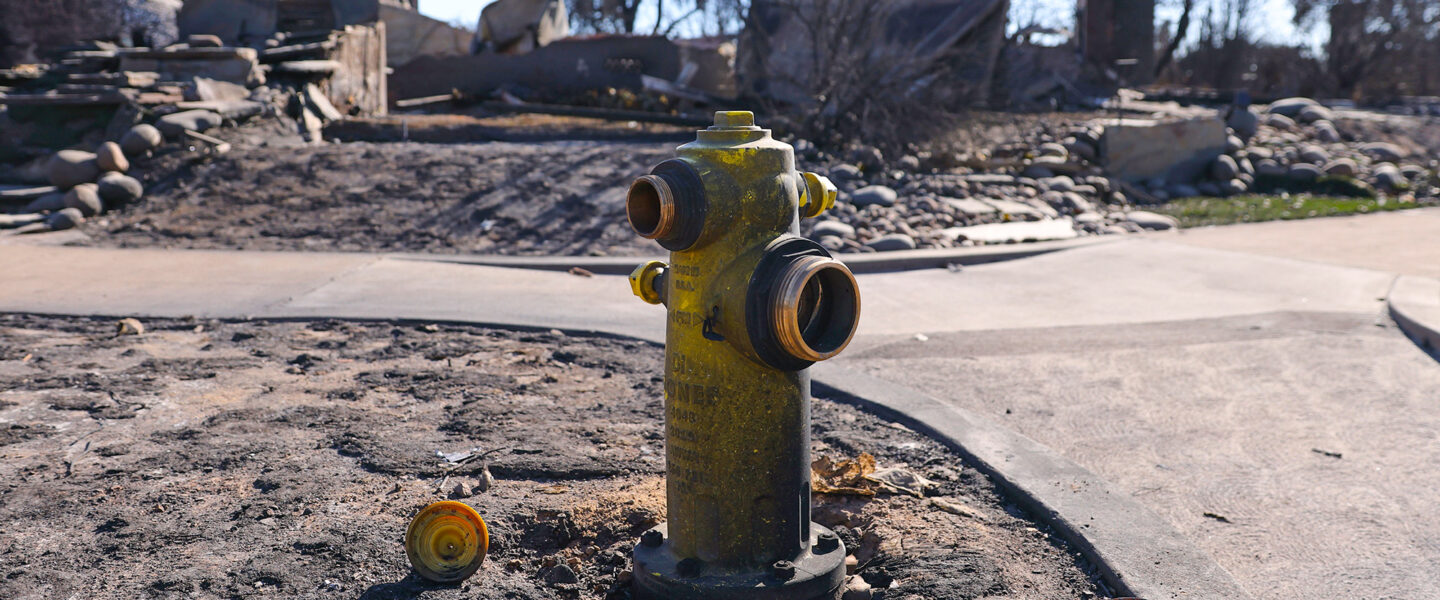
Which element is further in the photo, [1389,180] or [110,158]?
[1389,180]

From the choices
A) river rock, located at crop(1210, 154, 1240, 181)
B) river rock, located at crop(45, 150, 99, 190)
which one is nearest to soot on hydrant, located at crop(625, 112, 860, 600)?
river rock, located at crop(45, 150, 99, 190)

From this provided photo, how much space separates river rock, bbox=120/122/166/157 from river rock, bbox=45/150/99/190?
1.17 feet

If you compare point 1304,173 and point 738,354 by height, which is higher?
point 1304,173

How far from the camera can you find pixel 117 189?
8969 millimetres

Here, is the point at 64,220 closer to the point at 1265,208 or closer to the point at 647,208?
the point at 647,208

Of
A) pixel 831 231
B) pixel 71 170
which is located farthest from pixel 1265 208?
pixel 71 170

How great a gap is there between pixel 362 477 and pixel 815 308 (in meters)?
1.72

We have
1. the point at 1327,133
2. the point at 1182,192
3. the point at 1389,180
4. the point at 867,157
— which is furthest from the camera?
the point at 1327,133

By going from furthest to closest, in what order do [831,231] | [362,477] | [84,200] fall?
[84,200]
[831,231]
[362,477]

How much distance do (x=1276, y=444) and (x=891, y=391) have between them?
140cm

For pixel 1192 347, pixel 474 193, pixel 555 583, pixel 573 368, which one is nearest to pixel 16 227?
pixel 474 193

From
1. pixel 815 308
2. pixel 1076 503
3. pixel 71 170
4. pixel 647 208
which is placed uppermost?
pixel 647 208

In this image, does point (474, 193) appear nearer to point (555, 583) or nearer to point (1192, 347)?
point (1192, 347)

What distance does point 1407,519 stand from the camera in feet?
10.3
